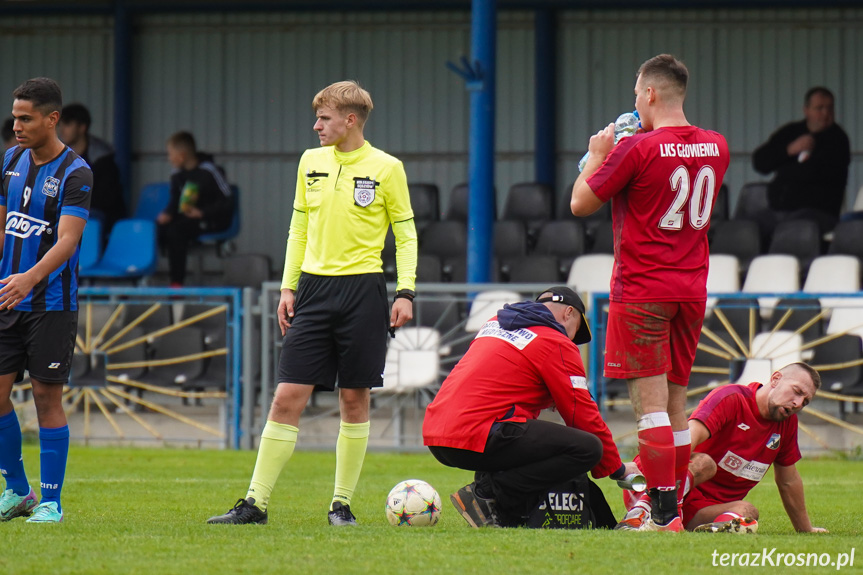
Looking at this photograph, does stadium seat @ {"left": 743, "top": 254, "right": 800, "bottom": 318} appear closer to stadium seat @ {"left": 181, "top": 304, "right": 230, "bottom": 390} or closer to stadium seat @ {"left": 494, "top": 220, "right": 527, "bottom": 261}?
stadium seat @ {"left": 494, "top": 220, "right": 527, "bottom": 261}

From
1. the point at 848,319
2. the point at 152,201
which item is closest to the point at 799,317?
the point at 848,319

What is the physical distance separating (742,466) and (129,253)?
976 centimetres

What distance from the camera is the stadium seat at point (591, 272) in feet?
39.9

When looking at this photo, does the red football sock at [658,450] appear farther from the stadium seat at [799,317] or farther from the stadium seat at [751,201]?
the stadium seat at [751,201]

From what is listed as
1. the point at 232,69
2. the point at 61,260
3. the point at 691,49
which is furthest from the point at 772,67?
the point at 61,260

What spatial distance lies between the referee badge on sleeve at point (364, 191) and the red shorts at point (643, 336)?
121 cm

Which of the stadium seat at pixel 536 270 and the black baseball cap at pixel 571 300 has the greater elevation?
the stadium seat at pixel 536 270

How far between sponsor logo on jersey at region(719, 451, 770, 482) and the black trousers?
2.27 ft

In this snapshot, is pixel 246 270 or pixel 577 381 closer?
pixel 577 381

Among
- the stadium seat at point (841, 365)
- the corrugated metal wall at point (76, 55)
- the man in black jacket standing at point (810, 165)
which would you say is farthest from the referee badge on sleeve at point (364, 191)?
the corrugated metal wall at point (76, 55)

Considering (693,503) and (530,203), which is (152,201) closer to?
(530,203)

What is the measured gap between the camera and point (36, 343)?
5191mm

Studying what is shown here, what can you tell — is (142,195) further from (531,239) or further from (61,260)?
(61,260)

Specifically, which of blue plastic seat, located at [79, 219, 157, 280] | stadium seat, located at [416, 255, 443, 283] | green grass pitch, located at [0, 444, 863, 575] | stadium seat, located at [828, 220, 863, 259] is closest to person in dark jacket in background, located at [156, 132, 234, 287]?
blue plastic seat, located at [79, 219, 157, 280]
